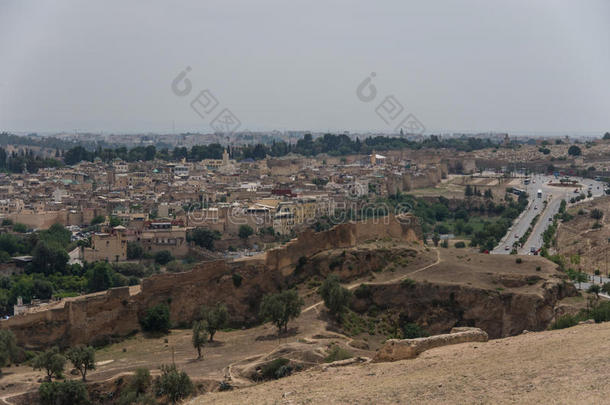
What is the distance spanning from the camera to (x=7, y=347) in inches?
683

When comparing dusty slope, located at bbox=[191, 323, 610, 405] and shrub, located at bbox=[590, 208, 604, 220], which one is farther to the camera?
shrub, located at bbox=[590, 208, 604, 220]

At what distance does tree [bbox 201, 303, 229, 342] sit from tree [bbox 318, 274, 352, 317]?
2.76m

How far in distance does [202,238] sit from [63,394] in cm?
2748

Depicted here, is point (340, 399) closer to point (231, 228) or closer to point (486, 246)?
point (486, 246)

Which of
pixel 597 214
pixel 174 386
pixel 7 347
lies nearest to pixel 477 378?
pixel 174 386

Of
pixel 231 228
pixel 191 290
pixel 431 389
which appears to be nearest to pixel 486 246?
pixel 231 228

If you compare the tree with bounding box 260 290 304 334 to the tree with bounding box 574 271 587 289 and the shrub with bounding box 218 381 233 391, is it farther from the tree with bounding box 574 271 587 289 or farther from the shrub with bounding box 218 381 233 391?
the tree with bounding box 574 271 587 289

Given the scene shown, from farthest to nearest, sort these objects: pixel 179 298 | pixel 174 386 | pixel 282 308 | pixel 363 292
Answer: pixel 363 292, pixel 179 298, pixel 282 308, pixel 174 386

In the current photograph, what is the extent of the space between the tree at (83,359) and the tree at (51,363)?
0.74 ft

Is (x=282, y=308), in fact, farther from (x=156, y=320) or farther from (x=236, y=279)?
(x=156, y=320)

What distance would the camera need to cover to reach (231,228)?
46312 millimetres

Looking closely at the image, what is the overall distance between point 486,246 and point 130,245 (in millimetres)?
19477

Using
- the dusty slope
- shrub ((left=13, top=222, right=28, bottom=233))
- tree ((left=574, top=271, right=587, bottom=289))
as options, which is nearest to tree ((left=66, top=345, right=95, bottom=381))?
the dusty slope

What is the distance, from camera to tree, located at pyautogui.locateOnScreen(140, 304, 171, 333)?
1961 centimetres
